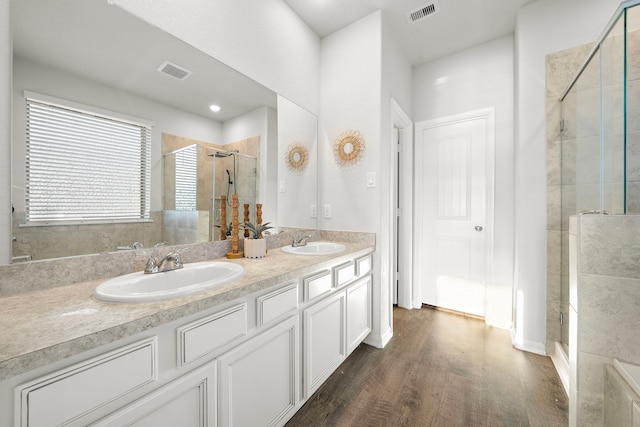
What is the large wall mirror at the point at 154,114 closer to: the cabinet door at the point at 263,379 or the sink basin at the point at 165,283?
the sink basin at the point at 165,283

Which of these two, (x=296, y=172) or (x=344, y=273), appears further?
(x=296, y=172)

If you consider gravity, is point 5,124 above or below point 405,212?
above

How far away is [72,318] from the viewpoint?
0.71 meters

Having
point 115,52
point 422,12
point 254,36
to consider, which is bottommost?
point 115,52

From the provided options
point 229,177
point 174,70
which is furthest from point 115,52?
point 229,177

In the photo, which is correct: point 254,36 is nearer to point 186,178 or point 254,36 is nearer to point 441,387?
point 186,178

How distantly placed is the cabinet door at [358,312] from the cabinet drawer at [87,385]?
1.28m

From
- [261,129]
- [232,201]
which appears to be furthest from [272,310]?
[261,129]

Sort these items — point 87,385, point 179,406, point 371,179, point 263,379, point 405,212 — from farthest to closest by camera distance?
point 405,212 → point 371,179 → point 263,379 → point 179,406 → point 87,385

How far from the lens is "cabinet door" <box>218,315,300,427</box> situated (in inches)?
38.3

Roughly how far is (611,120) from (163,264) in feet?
7.79

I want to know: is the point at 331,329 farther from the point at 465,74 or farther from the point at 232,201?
the point at 465,74

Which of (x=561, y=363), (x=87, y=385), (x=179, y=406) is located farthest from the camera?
(x=561, y=363)

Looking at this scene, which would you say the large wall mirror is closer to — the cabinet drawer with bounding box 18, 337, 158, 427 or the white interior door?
the cabinet drawer with bounding box 18, 337, 158, 427
